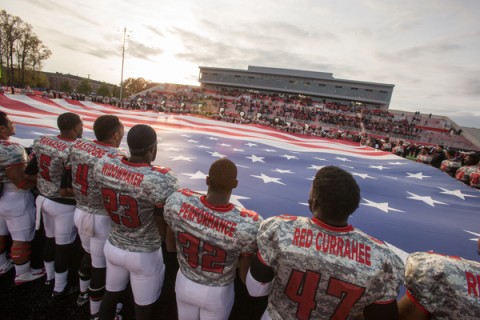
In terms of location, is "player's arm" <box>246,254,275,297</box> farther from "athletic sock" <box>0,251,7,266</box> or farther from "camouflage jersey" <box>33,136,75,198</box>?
"athletic sock" <box>0,251,7,266</box>

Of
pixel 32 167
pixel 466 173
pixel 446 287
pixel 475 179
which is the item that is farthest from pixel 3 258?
pixel 466 173

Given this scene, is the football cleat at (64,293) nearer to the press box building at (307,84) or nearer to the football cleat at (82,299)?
the football cleat at (82,299)

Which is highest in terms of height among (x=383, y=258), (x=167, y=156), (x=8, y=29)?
(x=8, y=29)

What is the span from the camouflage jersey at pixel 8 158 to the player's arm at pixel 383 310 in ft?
11.6

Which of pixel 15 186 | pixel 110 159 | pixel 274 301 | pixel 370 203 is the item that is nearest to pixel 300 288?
pixel 274 301

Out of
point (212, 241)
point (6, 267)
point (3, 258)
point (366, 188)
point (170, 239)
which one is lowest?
point (6, 267)

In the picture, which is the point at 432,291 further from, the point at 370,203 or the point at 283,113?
the point at 283,113

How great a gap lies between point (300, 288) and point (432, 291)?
703 mm

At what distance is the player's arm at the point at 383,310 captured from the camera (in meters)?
1.28

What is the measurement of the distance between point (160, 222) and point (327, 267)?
4.43ft

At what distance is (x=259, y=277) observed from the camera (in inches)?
58.6

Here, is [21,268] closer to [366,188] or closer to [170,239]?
[170,239]

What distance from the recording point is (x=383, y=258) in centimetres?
128

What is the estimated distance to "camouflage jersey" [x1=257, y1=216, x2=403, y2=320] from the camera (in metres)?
1.26
